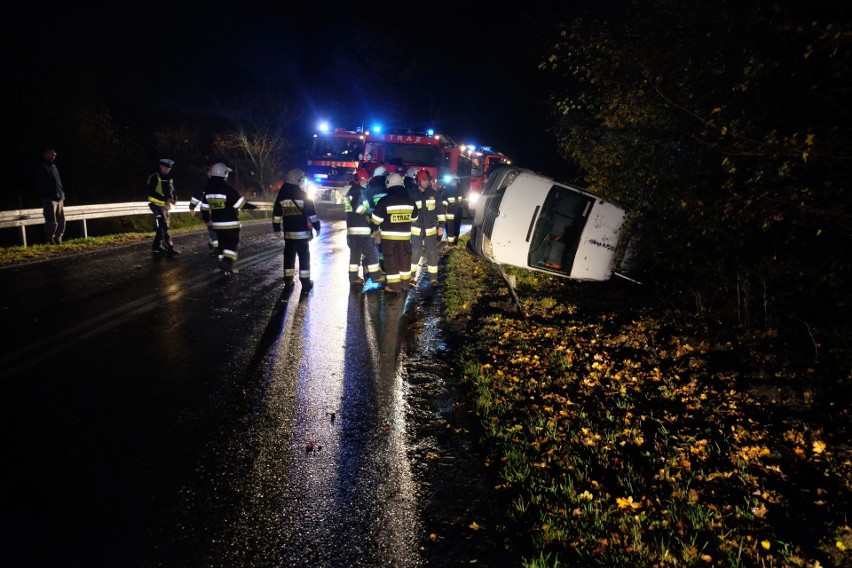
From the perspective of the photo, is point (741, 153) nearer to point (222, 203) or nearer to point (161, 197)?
point (222, 203)

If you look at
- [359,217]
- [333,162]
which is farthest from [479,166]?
[359,217]

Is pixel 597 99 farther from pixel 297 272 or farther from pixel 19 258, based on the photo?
pixel 19 258

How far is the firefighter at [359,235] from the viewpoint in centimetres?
919

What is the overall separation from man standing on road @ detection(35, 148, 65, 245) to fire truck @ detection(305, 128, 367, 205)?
375 inches

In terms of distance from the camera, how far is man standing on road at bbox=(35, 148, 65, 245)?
1116 centimetres

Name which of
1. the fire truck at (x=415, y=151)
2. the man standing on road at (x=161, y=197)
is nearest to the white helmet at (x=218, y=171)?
the man standing on road at (x=161, y=197)

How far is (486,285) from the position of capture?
32.5 feet

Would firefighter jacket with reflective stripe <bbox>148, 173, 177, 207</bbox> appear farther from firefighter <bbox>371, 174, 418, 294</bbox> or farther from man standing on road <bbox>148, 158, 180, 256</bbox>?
firefighter <bbox>371, 174, 418, 294</bbox>

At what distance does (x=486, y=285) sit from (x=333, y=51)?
1332 inches

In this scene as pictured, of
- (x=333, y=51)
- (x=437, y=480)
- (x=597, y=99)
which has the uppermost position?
(x=333, y=51)

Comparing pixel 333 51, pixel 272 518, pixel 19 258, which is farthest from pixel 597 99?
pixel 333 51

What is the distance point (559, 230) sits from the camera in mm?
8484

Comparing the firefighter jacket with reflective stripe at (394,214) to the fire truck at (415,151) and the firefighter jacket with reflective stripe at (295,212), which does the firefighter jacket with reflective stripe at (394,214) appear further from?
the fire truck at (415,151)

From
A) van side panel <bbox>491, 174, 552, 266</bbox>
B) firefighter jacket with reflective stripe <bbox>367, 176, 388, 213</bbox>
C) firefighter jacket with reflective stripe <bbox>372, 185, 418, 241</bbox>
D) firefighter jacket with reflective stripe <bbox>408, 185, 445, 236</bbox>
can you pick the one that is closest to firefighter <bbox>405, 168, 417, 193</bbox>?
firefighter jacket with reflective stripe <bbox>408, 185, 445, 236</bbox>
